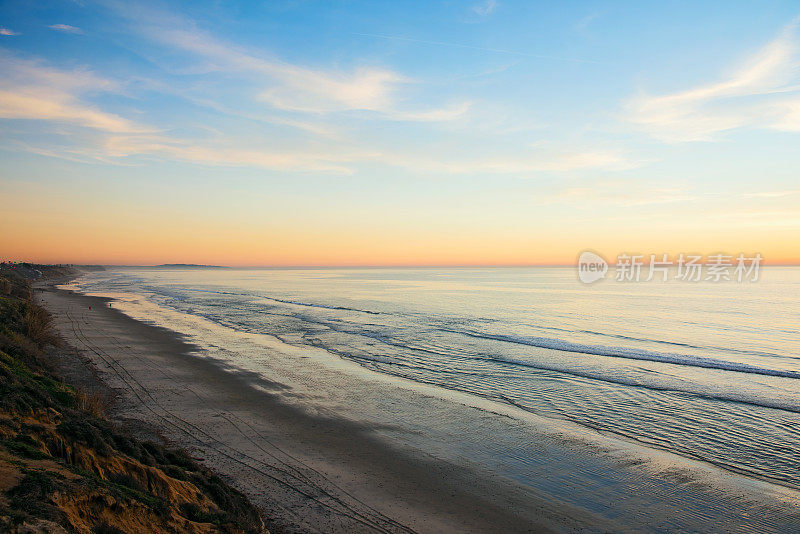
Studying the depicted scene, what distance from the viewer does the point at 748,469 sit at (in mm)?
10633

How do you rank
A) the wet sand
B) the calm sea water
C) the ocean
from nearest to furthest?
the wet sand → the ocean → the calm sea water

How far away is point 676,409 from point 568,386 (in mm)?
3911

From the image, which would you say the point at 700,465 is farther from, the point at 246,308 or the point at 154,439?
the point at 246,308

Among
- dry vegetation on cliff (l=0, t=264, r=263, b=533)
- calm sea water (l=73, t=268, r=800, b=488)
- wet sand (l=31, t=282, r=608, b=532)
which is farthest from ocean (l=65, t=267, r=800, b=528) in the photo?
dry vegetation on cliff (l=0, t=264, r=263, b=533)

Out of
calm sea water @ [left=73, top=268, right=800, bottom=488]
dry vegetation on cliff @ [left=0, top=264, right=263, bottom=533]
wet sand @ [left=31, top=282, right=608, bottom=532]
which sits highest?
dry vegetation on cliff @ [left=0, top=264, right=263, bottom=533]

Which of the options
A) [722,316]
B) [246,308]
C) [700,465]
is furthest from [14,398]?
[722,316]

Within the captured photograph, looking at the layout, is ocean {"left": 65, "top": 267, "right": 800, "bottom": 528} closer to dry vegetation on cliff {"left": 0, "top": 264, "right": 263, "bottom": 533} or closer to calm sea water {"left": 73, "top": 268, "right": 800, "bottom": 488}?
calm sea water {"left": 73, "top": 268, "right": 800, "bottom": 488}

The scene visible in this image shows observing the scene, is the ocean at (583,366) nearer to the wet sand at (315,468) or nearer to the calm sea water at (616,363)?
the calm sea water at (616,363)

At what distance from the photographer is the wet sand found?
7.91m

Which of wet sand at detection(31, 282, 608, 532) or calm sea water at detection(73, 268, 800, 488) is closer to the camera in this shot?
wet sand at detection(31, 282, 608, 532)

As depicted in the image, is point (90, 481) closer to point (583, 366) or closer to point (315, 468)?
point (315, 468)

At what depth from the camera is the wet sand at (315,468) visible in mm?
7914

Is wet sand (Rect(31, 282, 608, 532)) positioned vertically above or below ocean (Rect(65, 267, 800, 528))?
above

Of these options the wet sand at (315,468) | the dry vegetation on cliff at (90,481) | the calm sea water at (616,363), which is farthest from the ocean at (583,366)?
the dry vegetation on cliff at (90,481)
